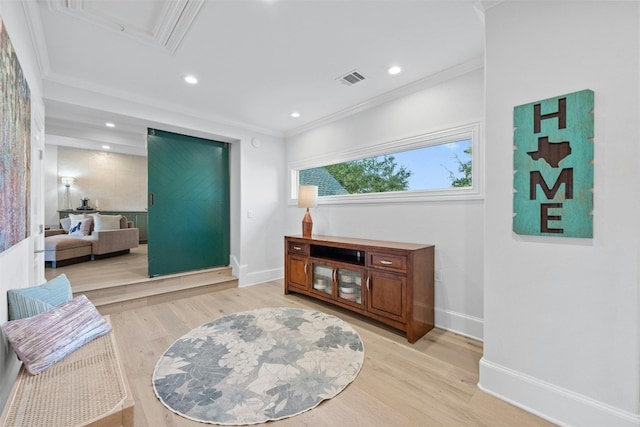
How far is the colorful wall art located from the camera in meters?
1.16

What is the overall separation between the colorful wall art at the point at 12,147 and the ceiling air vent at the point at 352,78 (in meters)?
2.36

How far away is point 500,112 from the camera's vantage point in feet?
5.71

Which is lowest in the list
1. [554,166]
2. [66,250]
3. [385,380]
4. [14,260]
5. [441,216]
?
[385,380]

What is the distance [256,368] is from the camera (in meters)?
1.99

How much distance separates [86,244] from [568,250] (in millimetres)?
6559

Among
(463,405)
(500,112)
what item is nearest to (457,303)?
(463,405)

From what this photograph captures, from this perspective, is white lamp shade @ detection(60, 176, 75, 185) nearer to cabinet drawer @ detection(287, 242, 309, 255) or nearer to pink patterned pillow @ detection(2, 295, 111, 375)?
cabinet drawer @ detection(287, 242, 309, 255)

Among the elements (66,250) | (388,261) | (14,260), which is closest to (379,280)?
(388,261)

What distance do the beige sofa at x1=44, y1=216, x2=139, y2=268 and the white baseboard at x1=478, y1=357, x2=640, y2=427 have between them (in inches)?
235

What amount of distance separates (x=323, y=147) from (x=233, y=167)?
1564 mm

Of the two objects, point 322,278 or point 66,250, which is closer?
point 322,278

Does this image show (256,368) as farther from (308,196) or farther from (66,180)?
(66,180)

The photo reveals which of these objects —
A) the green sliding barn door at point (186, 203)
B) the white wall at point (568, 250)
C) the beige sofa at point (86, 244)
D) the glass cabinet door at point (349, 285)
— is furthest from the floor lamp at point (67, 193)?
the white wall at point (568, 250)

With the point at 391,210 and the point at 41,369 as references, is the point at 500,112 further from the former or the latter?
the point at 41,369
